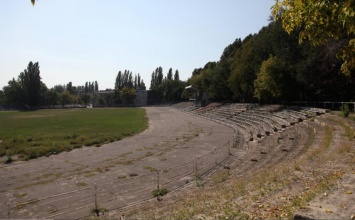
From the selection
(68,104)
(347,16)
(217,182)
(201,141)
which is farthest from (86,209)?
(68,104)

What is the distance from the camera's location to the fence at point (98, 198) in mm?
10523

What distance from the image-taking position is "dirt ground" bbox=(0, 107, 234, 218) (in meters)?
13.1

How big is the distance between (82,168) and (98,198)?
643cm

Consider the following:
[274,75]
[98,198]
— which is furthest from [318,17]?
[274,75]

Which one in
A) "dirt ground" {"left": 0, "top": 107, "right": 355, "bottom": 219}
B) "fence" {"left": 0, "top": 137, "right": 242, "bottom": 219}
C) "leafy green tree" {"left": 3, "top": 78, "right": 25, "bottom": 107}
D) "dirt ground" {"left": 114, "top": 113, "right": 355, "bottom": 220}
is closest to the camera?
"dirt ground" {"left": 114, "top": 113, "right": 355, "bottom": 220}

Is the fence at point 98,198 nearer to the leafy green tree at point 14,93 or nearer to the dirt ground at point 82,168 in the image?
the dirt ground at point 82,168

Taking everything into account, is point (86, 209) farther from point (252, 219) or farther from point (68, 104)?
point (68, 104)

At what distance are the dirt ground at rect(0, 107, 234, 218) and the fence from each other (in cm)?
12

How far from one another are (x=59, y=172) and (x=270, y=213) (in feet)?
44.7

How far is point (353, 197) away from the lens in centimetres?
660

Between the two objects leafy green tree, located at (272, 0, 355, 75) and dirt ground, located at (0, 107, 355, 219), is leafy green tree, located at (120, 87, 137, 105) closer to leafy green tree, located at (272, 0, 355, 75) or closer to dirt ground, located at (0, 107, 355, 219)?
dirt ground, located at (0, 107, 355, 219)

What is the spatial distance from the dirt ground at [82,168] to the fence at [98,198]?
0.12 meters

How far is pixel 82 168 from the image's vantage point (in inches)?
707

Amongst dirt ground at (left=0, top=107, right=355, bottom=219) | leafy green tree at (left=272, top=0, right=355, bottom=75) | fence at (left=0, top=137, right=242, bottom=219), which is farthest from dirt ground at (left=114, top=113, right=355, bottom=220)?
leafy green tree at (left=272, top=0, right=355, bottom=75)
